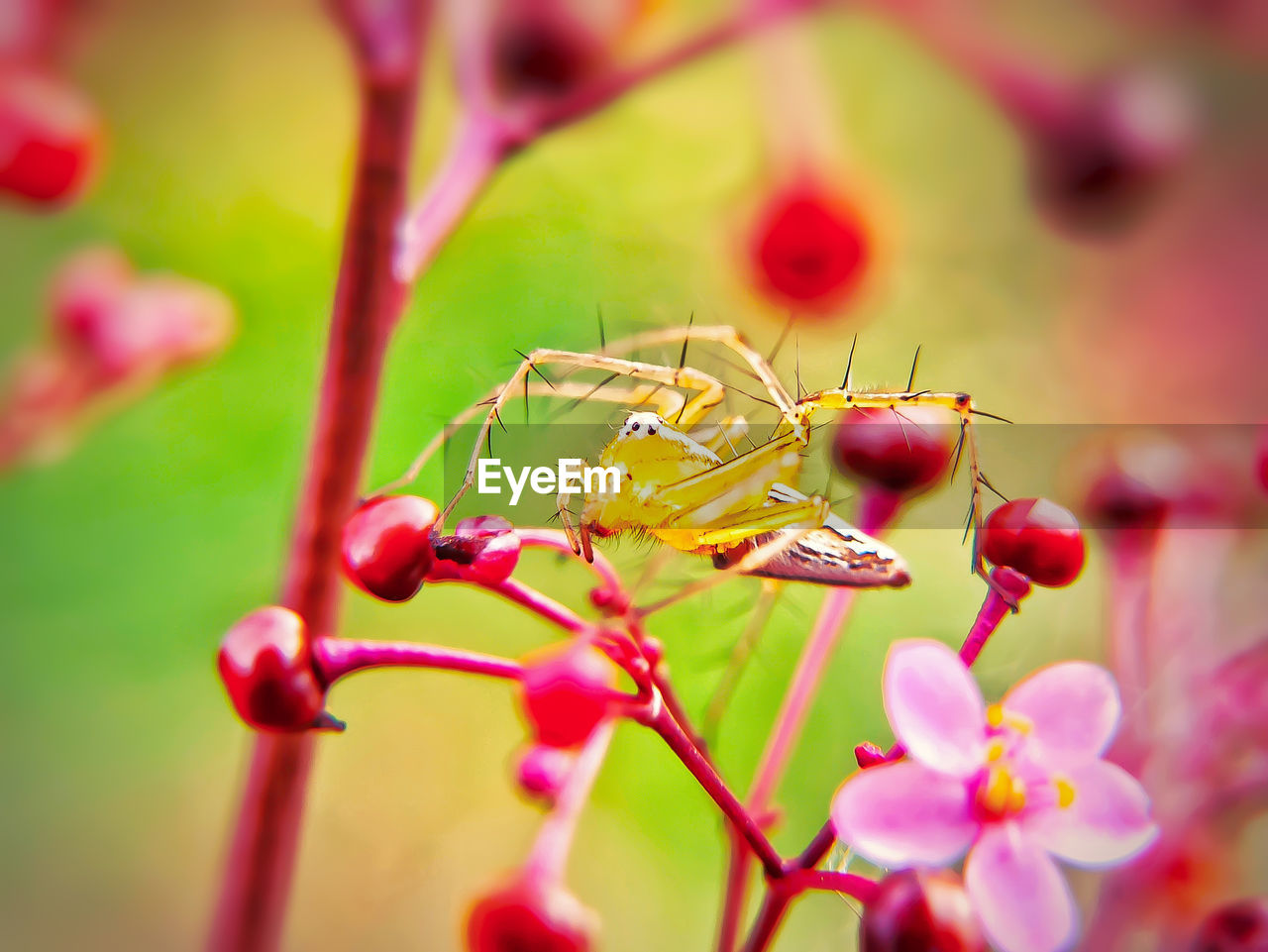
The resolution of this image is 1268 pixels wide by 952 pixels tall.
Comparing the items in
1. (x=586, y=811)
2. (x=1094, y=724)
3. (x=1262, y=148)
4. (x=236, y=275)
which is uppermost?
Result: (x=1262, y=148)

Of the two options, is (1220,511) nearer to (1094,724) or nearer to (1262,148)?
(1094,724)

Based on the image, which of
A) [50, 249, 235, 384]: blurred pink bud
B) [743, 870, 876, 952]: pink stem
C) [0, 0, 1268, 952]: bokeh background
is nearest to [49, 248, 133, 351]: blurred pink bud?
[50, 249, 235, 384]: blurred pink bud

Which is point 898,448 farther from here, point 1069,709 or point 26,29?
point 26,29

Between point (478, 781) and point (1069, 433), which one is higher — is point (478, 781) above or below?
below

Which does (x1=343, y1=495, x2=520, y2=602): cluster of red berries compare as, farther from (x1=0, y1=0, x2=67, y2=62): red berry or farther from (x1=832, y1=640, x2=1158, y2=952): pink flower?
(x1=0, y1=0, x2=67, y2=62): red berry

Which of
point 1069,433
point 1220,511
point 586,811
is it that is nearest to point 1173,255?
point 1069,433

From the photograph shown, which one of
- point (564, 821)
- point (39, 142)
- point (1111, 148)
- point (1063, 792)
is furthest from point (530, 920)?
point (1111, 148)
